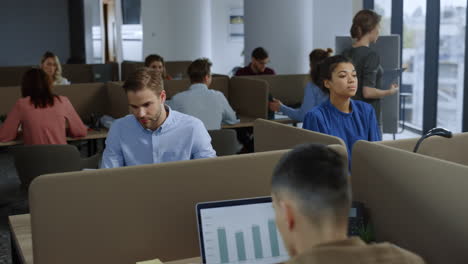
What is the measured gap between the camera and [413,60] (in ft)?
22.0

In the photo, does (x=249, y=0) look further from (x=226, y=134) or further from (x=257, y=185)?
(x=257, y=185)

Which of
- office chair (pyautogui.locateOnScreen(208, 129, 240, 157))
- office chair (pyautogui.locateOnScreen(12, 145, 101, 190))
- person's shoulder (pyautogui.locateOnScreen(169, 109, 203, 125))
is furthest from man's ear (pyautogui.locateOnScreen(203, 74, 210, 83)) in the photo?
person's shoulder (pyautogui.locateOnScreen(169, 109, 203, 125))

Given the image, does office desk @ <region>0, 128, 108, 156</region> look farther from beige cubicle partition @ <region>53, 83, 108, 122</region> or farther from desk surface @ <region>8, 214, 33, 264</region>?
desk surface @ <region>8, 214, 33, 264</region>

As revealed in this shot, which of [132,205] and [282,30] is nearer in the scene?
[132,205]

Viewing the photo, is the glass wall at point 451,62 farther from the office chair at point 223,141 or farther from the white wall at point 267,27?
the office chair at point 223,141

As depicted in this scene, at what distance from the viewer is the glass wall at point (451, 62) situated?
5.82m

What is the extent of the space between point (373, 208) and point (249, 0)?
5.26 m

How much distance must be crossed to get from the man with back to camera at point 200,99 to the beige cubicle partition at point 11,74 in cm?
347

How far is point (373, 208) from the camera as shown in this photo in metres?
2.07

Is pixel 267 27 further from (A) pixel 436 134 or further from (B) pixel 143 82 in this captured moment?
(A) pixel 436 134

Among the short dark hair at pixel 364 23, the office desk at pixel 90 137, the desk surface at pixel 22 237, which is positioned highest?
the short dark hair at pixel 364 23

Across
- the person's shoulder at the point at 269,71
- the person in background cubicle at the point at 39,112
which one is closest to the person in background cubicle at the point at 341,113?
the person in background cubicle at the point at 39,112

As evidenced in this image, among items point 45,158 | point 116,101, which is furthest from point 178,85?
point 45,158

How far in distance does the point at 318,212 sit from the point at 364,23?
113 inches
